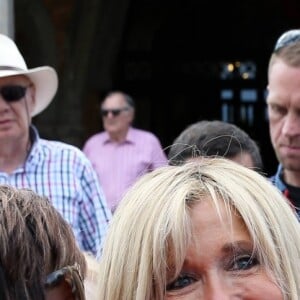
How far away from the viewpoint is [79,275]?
1.47 m

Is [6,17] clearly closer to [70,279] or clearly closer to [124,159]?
[70,279]

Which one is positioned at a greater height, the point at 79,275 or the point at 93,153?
the point at 79,275

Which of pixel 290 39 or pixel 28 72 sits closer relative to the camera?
pixel 290 39

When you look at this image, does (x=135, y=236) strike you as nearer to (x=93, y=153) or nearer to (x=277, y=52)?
(x=277, y=52)

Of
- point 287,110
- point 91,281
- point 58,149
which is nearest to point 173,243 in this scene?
point 91,281

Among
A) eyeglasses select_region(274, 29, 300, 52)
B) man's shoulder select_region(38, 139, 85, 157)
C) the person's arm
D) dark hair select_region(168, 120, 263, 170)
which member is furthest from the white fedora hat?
eyeglasses select_region(274, 29, 300, 52)

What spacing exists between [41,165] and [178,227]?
1954 mm

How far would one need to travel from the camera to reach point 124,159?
6.15 m

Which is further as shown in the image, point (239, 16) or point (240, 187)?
point (239, 16)

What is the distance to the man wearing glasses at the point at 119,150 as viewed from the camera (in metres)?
6.03

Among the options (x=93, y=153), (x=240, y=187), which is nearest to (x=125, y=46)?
(x=93, y=153)

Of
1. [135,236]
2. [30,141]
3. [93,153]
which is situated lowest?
[93,153]

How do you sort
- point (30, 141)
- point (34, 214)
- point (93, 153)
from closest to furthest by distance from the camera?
point (34, 214) → point (30, 141) → point (93, 153)

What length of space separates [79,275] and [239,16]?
31.8 feet
